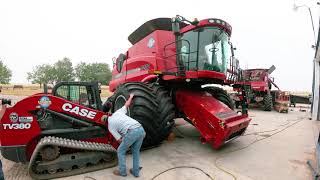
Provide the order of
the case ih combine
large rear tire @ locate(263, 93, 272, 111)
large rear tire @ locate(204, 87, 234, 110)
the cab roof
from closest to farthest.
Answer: the case ih combine, the cab roof, large rear tire @ locate(204, 87, 234, 110), large rear tire @ locate(263, 93, 272, 111)

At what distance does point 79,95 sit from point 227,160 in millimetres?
3379

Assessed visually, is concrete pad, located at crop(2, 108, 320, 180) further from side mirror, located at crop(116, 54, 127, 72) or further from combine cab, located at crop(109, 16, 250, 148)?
side mirror, located at crop(116, 54, 127, 72)

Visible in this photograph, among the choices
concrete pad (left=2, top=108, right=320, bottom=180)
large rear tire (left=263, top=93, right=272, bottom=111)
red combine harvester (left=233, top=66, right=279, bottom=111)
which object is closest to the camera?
concrete pad (left=2, top=108, right=320, bottom=180)

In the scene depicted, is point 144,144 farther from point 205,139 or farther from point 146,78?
point 146,78

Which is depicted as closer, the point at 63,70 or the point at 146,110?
the point at 146,110

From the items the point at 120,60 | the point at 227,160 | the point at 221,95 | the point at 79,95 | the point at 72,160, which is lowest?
the point at 227,160

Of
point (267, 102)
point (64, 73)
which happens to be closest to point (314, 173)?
point (267, 102)

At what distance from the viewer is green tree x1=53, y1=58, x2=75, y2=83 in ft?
240

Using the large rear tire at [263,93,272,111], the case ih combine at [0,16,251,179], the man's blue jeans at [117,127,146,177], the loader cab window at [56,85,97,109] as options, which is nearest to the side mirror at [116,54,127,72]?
the case ih combine at [0,16,251,179]

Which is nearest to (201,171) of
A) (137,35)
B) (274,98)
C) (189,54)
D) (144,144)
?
(144,144)

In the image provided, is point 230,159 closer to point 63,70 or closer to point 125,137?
point 125,137

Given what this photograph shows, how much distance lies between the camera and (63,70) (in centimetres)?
7688

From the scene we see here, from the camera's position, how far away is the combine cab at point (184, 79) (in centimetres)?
529

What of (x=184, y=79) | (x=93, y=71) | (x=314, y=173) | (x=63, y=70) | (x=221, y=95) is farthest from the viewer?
(x=93, y=71)
